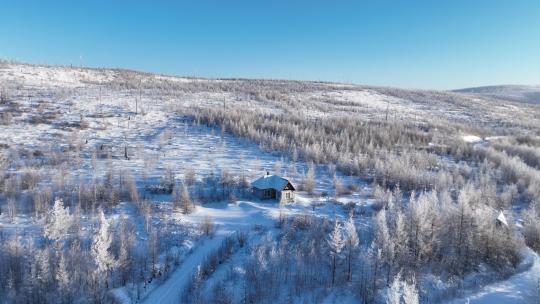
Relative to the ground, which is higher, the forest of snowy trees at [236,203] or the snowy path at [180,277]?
the forest of snowy trees at [236,203]

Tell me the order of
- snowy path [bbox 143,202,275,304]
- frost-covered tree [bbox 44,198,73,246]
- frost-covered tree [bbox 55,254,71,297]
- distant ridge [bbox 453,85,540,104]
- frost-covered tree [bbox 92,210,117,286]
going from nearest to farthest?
frost-covered tree [bbox 55,254,71,297] → frost-covered tree [bbox 92,210,117,286] → snowy path [bbox 143,202,275,304] → frost-covered tree [bbox 44,198,73,246] → distant ridge [bbox 453,85,540,104]

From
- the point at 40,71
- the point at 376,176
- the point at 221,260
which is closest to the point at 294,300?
the point at 221,260

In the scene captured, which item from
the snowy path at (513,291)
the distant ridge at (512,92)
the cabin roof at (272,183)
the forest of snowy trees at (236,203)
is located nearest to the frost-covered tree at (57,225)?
the forest of snowy trees at (236,203)

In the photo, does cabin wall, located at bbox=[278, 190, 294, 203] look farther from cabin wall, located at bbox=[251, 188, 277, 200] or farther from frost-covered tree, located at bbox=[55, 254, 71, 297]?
frost-covered tree, located at bbox=[55, 254, 71, 297]

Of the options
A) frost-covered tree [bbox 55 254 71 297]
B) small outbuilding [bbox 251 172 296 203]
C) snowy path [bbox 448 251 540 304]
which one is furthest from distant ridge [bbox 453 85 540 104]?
frost-covered tree [bbox 55 254 71 297]

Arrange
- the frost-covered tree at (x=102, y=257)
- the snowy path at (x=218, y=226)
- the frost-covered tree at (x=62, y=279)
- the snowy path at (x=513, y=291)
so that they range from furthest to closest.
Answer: the snowy path at (x=218, y=226) < the frost-covered tree at (x=102, y=257) < the snowy path at (x=513, y=291) < the frost-covered tree at (x=62, y=279)

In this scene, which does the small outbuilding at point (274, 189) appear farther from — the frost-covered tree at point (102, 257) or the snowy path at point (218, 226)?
the frost-covered tree at point (102, 257)

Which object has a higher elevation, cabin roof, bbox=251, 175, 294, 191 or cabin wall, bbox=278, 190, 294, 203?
cabin roof, bbox=251, 175, 294, 191

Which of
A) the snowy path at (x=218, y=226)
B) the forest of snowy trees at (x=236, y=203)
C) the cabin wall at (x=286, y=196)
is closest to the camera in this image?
the snowy path at (x=218, y=226)

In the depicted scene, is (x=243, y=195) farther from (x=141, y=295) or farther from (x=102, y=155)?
(x=102, y=155)
